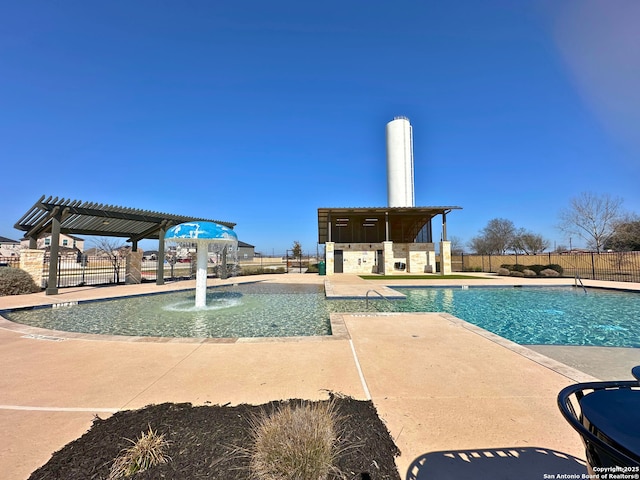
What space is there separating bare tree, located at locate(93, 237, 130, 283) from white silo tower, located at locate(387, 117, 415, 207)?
25.8 m

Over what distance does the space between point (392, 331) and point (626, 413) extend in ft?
16.4

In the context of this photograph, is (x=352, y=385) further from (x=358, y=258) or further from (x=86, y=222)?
(x=358, y=258)

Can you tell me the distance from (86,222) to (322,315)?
12.8 metres

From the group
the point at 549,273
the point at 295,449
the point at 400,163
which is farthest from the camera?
the point at 400,163

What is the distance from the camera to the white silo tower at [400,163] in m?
32.3

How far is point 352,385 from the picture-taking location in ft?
11.3

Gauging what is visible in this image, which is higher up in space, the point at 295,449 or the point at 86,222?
the point at 86,222

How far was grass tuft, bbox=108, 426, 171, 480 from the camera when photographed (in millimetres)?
1883

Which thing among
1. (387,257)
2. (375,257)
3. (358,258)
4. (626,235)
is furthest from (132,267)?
(626,235)

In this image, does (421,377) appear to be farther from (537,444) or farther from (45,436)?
(45,436)

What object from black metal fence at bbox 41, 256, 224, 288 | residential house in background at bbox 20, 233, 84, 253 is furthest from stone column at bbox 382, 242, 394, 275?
residential house in background at bbox 20, 233, 84, 253

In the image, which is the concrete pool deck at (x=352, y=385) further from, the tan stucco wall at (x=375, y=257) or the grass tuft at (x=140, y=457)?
the tan stucco wall at (x=375, y=257)

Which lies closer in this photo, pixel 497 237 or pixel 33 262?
pixel 33 262

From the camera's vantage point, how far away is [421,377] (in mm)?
3691
